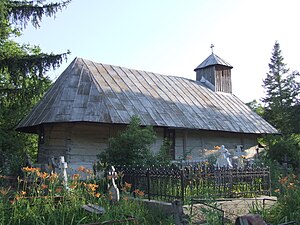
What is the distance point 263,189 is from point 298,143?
33.9 feet

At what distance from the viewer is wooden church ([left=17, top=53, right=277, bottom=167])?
13078mm

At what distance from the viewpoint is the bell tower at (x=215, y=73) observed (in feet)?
73.0

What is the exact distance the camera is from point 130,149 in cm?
1049

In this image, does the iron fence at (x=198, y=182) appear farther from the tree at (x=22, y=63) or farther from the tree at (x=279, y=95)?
the tree at (x=279, y=95)

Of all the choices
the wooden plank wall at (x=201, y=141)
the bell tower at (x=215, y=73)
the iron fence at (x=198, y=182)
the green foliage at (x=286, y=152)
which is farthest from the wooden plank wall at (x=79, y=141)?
the bell tower at (x=215, y=73)

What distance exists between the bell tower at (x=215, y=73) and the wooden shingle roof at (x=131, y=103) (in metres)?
2.17

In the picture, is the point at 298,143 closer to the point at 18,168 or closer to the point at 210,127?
the point at 210,127

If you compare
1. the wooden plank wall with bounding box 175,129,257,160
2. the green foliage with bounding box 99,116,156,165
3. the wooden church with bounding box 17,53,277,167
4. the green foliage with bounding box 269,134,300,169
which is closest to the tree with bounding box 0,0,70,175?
the wooden church with bounding box 17,53,277,167

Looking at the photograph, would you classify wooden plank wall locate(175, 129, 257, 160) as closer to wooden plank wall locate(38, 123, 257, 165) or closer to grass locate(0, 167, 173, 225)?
wooden plank wall locate(38, 123, 257, 165)

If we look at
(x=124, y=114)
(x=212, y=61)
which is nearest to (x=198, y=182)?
(x=124, y=114)

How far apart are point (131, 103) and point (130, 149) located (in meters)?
4.16

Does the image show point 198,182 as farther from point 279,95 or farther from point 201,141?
point 279,95

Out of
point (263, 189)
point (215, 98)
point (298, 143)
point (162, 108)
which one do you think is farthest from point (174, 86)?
point (263, 189)

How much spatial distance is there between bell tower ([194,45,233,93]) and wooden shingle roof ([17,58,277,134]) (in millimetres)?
2173
